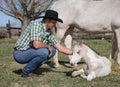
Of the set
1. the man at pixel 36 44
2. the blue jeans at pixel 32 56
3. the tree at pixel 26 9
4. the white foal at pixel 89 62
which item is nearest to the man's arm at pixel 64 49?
the man at pixel 36 44

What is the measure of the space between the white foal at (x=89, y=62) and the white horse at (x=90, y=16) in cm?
185

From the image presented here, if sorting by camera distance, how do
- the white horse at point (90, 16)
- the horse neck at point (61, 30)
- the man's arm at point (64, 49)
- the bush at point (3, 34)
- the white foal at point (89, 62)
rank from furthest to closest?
the bush at point (3, 34) → the horse neck at point (61, 30) → the white horse at point (90, 16) → the man's arm at point (64, 49) → the white foal at point (89, 62)

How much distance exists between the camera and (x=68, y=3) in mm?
8914

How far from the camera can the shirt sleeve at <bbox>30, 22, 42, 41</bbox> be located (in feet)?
19.9

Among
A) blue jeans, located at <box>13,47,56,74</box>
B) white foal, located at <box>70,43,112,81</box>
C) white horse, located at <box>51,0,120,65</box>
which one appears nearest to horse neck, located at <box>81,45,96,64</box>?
white foal, located at <box>70,43,112,81</box>

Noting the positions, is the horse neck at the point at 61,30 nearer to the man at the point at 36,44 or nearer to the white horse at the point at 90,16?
the white horse at the point at 90,16

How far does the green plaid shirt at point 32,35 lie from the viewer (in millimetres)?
6070

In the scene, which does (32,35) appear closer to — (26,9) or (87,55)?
(87,55)

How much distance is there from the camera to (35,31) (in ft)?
19.9

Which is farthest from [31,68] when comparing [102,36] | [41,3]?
[41,3]

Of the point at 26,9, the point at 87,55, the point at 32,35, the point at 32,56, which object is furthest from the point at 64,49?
the point at 26,9

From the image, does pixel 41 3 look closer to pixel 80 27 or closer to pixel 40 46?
pixel 80 27

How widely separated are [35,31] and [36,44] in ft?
0.75

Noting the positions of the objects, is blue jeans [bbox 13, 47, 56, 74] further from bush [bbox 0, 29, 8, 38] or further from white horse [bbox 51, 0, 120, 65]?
bush [bbox 0, 29, 8, 38]
